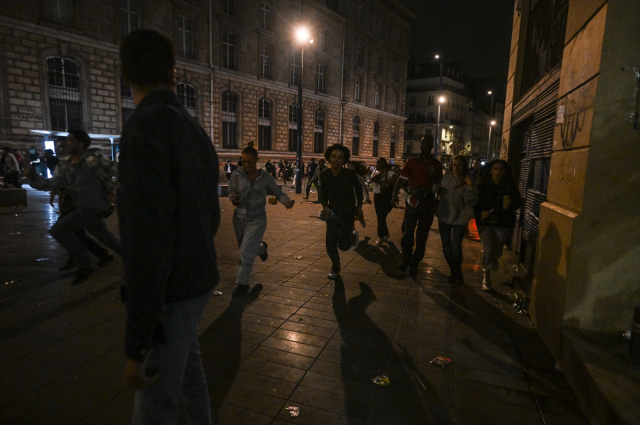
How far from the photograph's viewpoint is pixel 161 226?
1.43m

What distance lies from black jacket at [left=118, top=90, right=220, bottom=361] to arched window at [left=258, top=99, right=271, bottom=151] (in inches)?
1352

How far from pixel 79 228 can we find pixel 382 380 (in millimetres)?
4379

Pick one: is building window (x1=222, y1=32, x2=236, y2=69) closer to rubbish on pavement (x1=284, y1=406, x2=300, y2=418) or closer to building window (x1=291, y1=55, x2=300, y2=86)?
building window (x1=291, y1=55, x2=300, y2=86)

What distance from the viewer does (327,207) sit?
228 inches

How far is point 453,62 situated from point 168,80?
3282 inches

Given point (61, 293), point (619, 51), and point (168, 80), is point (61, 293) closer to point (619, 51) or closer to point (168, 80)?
point (168, 80)

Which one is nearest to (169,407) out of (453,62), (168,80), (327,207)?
(168,80)

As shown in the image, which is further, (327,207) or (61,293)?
(327,207)

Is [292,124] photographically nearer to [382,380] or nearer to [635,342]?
[382,380]

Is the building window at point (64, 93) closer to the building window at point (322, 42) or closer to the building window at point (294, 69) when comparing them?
the building window at point (294, 69)

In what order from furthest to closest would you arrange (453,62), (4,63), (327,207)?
(453,62) < (4,63) < (327,207)

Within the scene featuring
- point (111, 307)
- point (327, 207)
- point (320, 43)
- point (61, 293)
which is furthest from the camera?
point (320, 43)

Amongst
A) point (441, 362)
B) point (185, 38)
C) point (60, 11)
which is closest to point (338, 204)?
point (441, 362)

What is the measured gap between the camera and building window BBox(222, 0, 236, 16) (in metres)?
30.8
